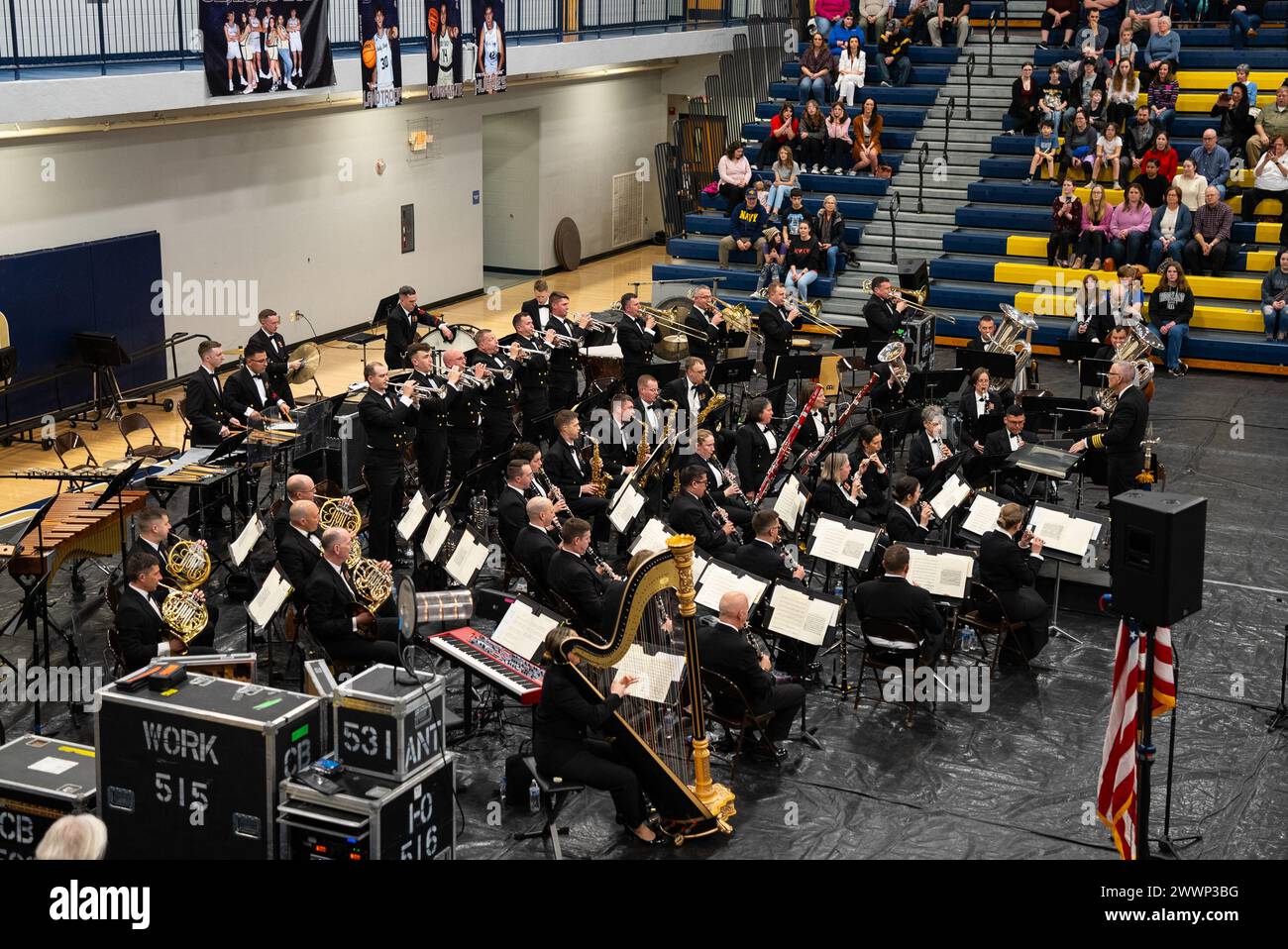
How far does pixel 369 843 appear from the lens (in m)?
7.39

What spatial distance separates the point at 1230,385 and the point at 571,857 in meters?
14.8

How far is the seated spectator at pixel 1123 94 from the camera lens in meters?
23.3

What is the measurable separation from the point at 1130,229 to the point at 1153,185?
3.47ft

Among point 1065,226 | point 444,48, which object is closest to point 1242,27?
point 1065,226

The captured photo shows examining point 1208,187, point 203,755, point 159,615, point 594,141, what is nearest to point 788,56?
point 594,141

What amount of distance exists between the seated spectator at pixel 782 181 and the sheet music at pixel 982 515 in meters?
12.6

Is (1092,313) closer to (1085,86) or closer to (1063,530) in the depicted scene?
(1085,86)

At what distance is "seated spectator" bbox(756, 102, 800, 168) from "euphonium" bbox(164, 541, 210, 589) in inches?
654

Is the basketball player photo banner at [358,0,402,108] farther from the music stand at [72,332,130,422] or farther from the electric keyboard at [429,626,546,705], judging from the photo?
the electric keyboard at [429,626,546,705]

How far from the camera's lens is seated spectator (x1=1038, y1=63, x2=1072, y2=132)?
938 inches

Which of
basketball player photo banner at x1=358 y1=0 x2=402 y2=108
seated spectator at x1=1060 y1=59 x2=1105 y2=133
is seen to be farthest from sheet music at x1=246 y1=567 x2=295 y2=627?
seated spectator at x1=1060 y1=59 x2=1105 y2=133

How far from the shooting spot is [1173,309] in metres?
20.6
